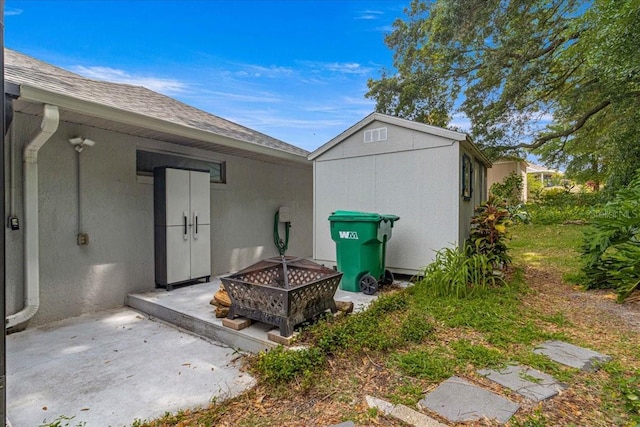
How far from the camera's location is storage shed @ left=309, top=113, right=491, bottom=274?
15.6 feet

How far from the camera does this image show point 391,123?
517cm

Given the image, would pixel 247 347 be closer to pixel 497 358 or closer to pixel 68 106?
pixel 497 358

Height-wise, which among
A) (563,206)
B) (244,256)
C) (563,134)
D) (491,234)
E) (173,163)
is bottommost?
(244,256)

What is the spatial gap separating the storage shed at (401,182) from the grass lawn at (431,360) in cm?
101

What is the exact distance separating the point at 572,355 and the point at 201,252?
472 cm

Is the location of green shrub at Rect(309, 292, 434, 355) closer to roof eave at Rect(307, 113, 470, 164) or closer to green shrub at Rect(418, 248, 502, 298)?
green shrub at Rect(418, 248, 502, 298)

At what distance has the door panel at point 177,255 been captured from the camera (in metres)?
4.76

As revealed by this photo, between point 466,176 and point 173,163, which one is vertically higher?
point 173,163

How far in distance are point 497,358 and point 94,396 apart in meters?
3.08

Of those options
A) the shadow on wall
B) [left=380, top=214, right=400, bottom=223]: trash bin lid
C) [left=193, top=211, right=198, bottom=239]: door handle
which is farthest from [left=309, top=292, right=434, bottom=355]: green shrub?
the shadow on wall

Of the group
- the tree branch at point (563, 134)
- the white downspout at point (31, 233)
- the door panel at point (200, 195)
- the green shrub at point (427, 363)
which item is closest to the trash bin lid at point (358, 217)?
the green shrub at point (427, 363)

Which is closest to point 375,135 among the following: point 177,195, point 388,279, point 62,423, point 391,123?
point 391,123

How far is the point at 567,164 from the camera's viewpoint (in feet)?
47.3

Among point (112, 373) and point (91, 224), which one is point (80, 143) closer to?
point (91, 224)
